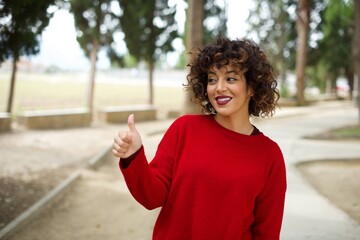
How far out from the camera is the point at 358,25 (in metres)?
13.2

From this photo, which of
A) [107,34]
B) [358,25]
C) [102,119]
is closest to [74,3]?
[107,34]

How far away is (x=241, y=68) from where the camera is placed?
2059 mm

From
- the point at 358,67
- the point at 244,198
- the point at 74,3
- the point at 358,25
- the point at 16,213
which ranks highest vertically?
the point at 74,3

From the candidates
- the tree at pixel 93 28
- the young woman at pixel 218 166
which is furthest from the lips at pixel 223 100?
the tree at pixel 93 28

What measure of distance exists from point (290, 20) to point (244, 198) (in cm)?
2923

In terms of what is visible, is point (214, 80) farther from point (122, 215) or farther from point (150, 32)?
point (150, 32)

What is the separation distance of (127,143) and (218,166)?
424 millimetres

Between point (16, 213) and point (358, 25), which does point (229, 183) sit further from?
point (358, 25)

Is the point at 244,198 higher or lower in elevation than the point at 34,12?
lower

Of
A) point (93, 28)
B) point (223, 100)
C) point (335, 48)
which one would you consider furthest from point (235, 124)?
point (335, 48)

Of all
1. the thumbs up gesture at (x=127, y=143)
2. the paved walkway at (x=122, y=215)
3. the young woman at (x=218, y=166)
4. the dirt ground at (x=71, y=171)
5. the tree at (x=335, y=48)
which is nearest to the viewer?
the thumbs up gesture at (x=127, y=143)

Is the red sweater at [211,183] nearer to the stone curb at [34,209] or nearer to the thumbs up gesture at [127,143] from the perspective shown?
the thumbs up gesture at [127,143]

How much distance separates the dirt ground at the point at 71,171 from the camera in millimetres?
5607

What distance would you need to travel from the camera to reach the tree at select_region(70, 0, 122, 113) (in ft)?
55.7
